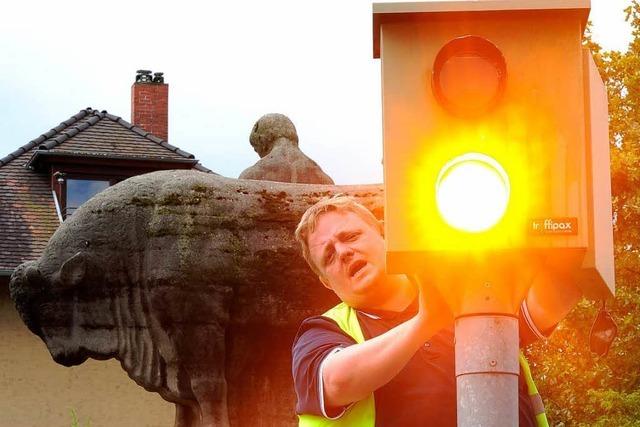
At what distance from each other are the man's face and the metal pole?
0.61m

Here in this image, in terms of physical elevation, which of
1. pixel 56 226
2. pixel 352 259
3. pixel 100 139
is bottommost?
pixel 352 259

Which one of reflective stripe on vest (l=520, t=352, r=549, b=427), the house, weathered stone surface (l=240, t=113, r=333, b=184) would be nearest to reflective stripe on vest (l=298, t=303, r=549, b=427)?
reflective stripe on vest (l=520, t=352, r=549, b=427)

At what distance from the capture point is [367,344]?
2.57 meters

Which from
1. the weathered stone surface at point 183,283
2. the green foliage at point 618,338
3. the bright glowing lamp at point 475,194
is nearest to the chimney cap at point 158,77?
the green foliage at point 618,338

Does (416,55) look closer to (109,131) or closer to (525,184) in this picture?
(525,184)

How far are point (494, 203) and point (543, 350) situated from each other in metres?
12.4

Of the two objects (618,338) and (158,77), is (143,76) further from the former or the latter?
(618,338)

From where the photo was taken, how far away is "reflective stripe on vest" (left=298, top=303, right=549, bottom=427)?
2.80m

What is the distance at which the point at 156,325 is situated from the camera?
6762mm

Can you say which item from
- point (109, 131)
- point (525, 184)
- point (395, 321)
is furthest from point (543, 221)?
point (109, 131)

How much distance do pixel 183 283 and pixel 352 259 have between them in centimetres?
378

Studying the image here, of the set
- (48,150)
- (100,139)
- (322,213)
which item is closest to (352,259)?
(322,213)

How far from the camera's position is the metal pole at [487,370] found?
2.28 meters

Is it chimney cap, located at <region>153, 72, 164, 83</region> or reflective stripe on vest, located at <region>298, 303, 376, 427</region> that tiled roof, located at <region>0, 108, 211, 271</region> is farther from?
reflective stripe on vest, located at <region>298, 303, 376, 427</region>
